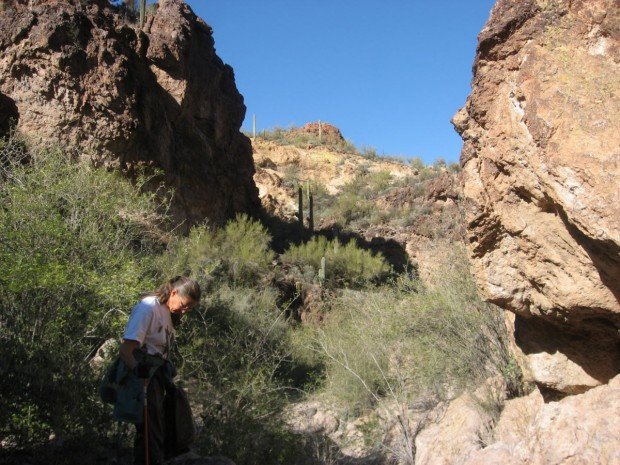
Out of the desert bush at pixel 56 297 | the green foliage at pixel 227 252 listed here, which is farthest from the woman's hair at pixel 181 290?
the green foliage at pixel 227 252

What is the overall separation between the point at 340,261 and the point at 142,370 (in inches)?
639

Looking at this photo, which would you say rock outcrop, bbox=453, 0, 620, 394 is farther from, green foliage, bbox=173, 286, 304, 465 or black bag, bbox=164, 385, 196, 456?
green foliage, bbox=173, 286, 304, 465

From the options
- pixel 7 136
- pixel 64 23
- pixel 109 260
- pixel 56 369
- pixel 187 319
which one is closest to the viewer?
pixel 56 369

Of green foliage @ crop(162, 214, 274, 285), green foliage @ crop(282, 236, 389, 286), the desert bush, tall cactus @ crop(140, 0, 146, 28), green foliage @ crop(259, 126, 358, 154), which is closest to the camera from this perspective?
the desert bush

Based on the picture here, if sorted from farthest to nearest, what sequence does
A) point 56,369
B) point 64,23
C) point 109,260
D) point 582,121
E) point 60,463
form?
point 64,23, point 109,260, point 56,369, point 60,463, point 582,121

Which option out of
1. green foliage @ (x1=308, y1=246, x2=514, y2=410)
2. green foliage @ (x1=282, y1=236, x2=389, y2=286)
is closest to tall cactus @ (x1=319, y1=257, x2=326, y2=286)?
green foliage @ (x1=282, y1=236, x2=389, y2=286)

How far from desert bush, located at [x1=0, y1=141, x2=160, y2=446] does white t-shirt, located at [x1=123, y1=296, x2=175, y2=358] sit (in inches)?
65.5

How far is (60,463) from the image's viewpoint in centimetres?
485

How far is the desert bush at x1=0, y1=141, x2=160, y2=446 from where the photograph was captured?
197 inches

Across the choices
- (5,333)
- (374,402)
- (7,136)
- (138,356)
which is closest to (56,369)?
(5,333)

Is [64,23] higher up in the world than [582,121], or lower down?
higher up

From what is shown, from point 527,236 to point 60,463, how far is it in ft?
13.1

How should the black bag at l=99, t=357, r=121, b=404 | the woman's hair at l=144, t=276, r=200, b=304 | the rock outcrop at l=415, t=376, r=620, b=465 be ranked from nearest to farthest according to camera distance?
1. the rock outcrop at l=415, t=376, r=620, b=465
2. the black bag at l=99, t=357, r=121, b=404
3. the woman's hair at l=144, t=276, r=200, b=304

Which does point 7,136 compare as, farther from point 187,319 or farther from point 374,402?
point 374,402
